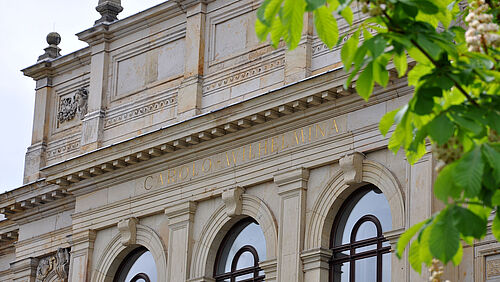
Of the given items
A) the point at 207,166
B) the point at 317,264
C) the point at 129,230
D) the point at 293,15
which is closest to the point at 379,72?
the point at 293,15

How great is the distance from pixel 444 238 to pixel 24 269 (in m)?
23.8

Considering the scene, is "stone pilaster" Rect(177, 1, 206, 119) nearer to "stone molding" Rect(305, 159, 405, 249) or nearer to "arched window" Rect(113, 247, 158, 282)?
"arched window" Rect(113, 247, 158, 282)

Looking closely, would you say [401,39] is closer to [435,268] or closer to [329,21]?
[329,21]

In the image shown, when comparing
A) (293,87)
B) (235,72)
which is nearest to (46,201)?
(235,72)

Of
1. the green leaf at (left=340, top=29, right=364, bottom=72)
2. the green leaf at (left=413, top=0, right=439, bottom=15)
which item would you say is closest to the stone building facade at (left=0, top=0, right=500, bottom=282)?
the green leaf at (left=340, top=29, right=364, bottom=72)

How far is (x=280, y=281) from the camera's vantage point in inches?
934

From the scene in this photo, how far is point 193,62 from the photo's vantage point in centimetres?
2692

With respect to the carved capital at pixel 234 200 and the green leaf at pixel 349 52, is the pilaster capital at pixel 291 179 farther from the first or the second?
the green leaf at pixel 349 52

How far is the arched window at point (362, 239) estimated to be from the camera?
22688mm

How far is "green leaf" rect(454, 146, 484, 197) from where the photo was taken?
715 cm

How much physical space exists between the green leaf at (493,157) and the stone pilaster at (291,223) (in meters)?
16.3

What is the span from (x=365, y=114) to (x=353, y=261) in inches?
103

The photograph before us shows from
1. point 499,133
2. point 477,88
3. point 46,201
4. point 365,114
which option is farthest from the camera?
point 46,201

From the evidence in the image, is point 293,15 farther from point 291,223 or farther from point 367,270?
point 291,223
